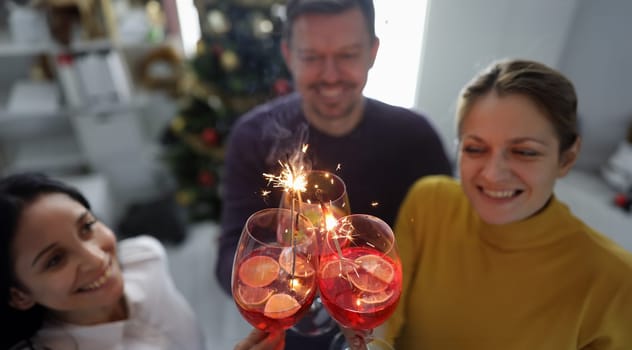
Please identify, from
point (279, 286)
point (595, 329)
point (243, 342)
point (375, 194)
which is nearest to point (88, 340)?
point (243, 342)

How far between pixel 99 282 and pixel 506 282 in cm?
80

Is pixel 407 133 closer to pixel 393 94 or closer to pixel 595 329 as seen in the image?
pixel 393 94

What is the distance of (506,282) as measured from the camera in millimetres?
703

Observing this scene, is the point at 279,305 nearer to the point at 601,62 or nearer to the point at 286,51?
the point at 286,51

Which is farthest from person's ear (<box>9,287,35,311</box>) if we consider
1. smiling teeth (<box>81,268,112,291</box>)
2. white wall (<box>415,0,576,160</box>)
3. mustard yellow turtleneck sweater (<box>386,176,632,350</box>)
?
white wall (<box>415,0,576,160</box>)

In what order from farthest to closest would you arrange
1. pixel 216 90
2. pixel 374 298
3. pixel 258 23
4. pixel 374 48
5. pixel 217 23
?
1. pixel 216 90
2. pixel 217 23
3. pixel 258 23
4. pixel 374 48
5. pixel 374 298

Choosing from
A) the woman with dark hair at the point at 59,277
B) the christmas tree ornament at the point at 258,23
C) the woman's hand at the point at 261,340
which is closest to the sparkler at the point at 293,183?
the woman's hand at the point at 261,340

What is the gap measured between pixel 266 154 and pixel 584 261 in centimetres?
58

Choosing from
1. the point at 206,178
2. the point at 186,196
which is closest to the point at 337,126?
the point at 206,178

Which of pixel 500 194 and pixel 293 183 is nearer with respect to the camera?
pixel 293 183

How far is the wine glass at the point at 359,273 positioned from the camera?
0.48 metres

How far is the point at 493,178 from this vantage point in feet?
2.05

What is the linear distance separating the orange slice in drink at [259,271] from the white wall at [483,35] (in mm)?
433

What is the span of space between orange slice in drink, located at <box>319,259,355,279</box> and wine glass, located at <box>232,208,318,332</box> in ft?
0.04
